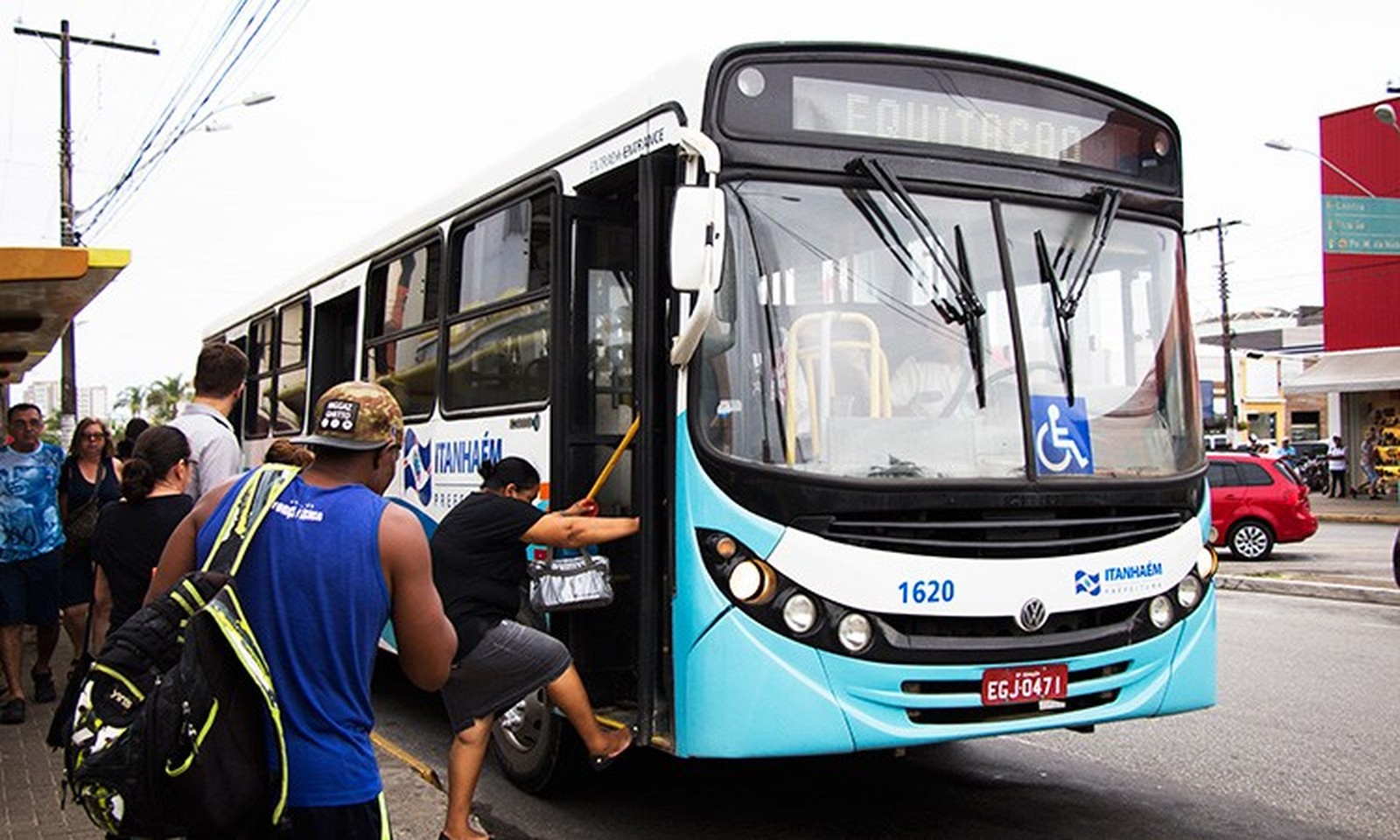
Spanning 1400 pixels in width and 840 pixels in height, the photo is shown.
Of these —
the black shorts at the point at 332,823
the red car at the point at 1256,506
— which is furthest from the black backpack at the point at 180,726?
the red car at the point at 1256,506

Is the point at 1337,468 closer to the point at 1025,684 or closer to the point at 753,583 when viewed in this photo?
the point at 1025,684

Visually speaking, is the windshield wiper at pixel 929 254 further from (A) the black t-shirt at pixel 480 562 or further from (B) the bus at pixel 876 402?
(A) the black t-shirt at pixel 480 562

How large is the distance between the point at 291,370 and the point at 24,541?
128 inches

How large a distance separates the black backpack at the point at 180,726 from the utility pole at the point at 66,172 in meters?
21.8

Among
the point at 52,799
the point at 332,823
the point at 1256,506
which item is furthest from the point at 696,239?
the point at 1256,506

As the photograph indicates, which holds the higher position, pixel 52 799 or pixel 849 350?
pixel 849 350

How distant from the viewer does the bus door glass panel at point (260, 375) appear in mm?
11789

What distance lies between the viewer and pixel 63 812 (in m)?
5.61

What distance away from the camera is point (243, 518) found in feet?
10.2

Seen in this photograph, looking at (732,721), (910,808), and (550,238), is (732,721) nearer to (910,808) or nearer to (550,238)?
(910,808)

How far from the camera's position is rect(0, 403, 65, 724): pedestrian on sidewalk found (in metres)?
7.76

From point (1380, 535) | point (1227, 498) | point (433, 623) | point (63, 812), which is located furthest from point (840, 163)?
point (1380, 535)

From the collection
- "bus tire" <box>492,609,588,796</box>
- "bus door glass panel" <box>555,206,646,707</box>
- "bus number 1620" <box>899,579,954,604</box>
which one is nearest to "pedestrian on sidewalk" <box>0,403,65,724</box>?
"bus tire" <box>492,609,588,796</box>

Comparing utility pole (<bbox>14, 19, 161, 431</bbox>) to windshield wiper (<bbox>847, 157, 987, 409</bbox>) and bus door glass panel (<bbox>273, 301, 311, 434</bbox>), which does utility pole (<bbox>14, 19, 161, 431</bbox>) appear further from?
windshield wiper (<bbox>847, 157, 987, 409</bbox>)
